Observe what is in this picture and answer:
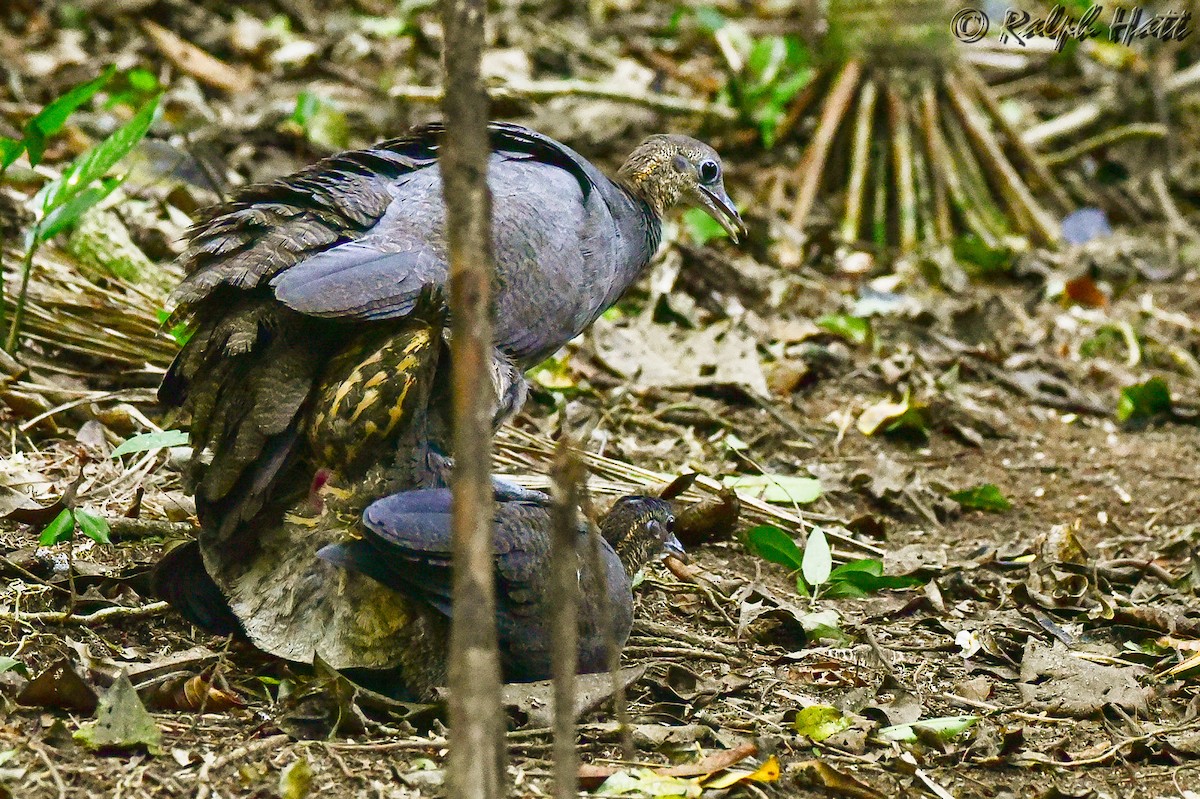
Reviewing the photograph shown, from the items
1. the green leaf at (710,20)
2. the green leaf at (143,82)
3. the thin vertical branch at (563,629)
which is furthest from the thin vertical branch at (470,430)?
the green leaf at (710,20)

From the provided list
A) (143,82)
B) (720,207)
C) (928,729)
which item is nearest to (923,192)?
(720,207)

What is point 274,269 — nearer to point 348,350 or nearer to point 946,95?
point 348,350

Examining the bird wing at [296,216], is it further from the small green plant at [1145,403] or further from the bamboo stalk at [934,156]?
the bamboo stalk at [934,156]

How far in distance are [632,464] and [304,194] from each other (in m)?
1.76

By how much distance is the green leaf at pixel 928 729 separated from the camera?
2908 mm

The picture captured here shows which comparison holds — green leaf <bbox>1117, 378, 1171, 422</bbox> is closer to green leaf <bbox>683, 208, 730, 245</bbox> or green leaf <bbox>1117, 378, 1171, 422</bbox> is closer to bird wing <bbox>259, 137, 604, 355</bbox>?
green leaf <bbox>683, 208, 730, 245</bbox>

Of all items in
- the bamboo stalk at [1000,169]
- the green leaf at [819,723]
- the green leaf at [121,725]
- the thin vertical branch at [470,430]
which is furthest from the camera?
the bamboo stalk at [1000,169]

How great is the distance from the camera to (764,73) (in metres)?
7.25

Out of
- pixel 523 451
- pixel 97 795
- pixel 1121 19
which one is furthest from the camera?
pixel 1121 19

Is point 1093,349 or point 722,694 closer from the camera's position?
point 722,694

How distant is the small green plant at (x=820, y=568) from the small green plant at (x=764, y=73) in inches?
147

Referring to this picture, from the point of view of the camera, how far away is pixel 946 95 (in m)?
6.93

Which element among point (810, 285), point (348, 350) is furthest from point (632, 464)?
point (810, 285)

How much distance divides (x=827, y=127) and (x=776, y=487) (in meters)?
3.10
